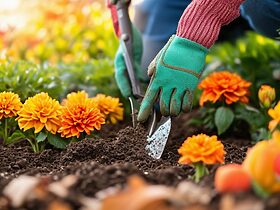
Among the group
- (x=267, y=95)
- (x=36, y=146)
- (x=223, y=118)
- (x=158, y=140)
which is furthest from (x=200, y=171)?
(x=223, y=118)

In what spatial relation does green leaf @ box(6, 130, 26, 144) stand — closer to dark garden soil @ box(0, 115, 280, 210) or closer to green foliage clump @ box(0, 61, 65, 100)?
dark garden soil @ box(0, 115, 280, 210)

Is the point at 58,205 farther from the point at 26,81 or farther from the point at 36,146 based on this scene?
the point at 26,81

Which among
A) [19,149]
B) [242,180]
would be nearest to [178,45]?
[19,149]

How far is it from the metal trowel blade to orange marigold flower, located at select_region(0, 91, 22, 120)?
47cm

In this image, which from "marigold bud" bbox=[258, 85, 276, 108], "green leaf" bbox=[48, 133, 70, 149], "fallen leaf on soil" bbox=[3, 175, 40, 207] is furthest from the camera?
"marigold bud" bbox=[258, 85, 276, 108]

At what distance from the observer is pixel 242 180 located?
119 centimetres

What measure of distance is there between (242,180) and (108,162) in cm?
78

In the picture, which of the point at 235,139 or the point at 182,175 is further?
the point at 235,139

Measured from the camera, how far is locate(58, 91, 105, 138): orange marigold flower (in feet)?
6.63

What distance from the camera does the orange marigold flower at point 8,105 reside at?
200 centimetres

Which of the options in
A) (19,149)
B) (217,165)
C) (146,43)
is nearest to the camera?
(217,165)

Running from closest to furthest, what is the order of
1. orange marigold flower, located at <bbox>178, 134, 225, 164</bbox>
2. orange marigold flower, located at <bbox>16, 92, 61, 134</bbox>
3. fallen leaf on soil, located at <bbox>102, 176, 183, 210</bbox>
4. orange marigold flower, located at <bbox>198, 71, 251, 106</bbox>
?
fallen leaf on soil, located at <bbox>102, 176, 183, 210</bbox>
orange marigold flower, located at <bbox>178, 134, 225, 164</bbox>
orange marigold flower, located at <bbox>16, 92, 61, 134</bbox>
orange marigold flower, located at <bbox>198, 71, 251, 106</bbox>

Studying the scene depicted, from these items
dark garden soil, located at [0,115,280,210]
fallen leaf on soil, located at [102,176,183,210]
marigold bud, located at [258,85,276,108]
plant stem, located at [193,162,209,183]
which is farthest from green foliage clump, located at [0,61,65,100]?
fallen leaf on soil, located at [102,176,183,210]

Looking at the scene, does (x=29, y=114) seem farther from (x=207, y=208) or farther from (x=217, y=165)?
(x=207, y=208)
